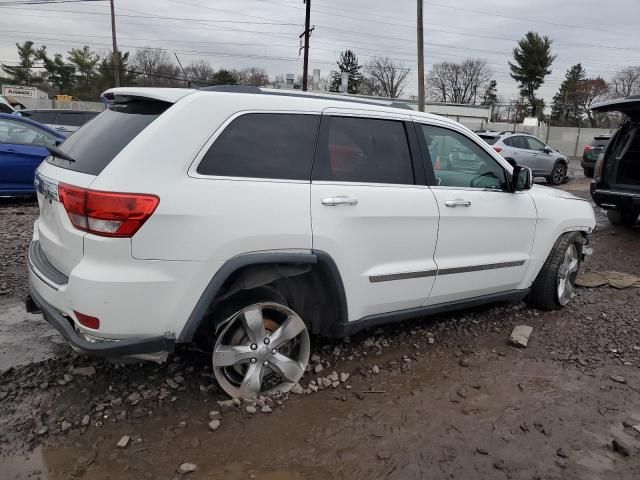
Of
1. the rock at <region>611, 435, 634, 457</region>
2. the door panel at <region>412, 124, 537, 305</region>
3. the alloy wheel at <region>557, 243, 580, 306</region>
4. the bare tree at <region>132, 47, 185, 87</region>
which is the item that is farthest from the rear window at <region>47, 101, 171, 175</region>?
the bare tree at <region>132, 47, 185, 87</region>

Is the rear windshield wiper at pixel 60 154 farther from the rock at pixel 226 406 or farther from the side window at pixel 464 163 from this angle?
the side window at pixel 464 163

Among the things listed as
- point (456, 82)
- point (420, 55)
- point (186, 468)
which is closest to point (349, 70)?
point (456, 82)

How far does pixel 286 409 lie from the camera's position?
3027 millimetres

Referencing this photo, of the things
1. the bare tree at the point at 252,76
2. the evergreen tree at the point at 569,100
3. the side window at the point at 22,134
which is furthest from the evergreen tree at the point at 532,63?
the side window at the point at 22,134

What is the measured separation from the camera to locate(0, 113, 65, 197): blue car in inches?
321

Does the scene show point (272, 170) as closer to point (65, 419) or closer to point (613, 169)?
point (65, 419)

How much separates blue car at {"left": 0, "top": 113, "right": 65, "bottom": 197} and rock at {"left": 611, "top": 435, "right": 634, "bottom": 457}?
27.2ft

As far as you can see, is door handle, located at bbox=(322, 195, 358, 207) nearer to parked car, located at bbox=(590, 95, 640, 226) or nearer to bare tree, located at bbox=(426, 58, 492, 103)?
parked car, located at bbox=(590, 95, 640, 226)

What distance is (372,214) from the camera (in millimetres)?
3139

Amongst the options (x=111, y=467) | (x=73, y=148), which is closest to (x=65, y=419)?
(x=111, y=467)

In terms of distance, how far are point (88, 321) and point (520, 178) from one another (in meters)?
3.25

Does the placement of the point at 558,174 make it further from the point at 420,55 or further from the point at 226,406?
the point at 226,406

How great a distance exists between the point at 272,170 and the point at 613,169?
24.0 ft

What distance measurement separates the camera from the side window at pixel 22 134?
8305 mm
